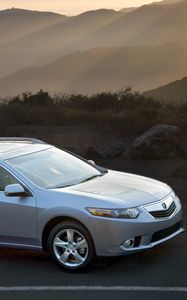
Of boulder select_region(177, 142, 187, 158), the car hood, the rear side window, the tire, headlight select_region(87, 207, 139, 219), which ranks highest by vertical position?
the rear side window

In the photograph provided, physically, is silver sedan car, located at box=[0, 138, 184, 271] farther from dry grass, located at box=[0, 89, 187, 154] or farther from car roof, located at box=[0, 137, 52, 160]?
dry grass, located at box=[0, 89, 187, 154]

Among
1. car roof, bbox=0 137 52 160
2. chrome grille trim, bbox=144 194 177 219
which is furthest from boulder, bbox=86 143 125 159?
chrome grille trim, bbox=144 194 177 219

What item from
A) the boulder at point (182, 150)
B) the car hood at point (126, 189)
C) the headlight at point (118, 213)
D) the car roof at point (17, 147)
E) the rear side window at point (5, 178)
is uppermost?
the car roof at point (17, 147)

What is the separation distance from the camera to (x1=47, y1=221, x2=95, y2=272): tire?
7570 mm

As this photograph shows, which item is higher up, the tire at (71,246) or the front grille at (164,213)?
the front grille at (164,213)

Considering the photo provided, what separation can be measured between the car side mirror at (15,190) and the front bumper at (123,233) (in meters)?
0.96

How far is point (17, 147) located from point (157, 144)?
9342 mm

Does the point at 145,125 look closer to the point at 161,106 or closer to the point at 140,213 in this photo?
the point at 161,106

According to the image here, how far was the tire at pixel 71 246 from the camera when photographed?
7570 millimetres

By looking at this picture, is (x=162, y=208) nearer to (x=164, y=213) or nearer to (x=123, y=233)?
(x=164, y=213)

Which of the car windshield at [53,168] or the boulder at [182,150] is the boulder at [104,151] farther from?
the car windshield at [53,168]

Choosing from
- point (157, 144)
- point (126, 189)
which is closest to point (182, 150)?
point (157, 144)

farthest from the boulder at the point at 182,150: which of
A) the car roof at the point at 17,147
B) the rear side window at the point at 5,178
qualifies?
the rear side window at the point at 5,178

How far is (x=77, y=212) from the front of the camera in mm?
7562
